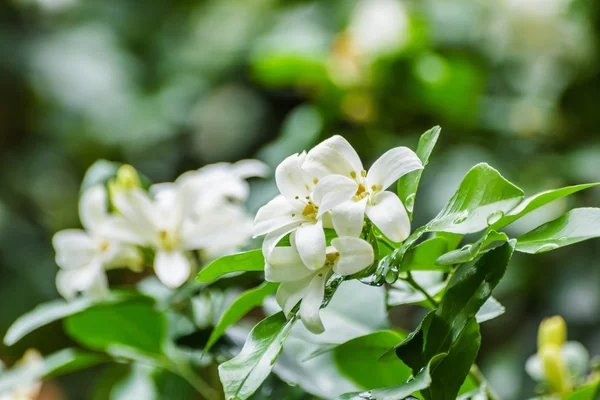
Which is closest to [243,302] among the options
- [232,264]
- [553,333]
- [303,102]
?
[232,264]

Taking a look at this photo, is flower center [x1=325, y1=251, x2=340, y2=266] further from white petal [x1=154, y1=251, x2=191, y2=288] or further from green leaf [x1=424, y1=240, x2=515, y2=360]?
white petal [x1=154, y1=251, x2=191, y2=288]

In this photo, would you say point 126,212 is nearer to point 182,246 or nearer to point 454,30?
point 182,246

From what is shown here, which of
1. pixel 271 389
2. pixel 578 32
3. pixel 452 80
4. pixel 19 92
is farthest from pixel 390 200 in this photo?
pixel 19 92

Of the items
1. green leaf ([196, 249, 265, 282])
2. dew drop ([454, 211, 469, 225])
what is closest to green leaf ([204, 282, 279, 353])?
green leaf ([196, 249, 265, 282])

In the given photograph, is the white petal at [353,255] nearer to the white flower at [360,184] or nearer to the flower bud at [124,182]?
the white flower at [360,184]

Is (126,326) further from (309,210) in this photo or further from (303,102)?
(303,102)
